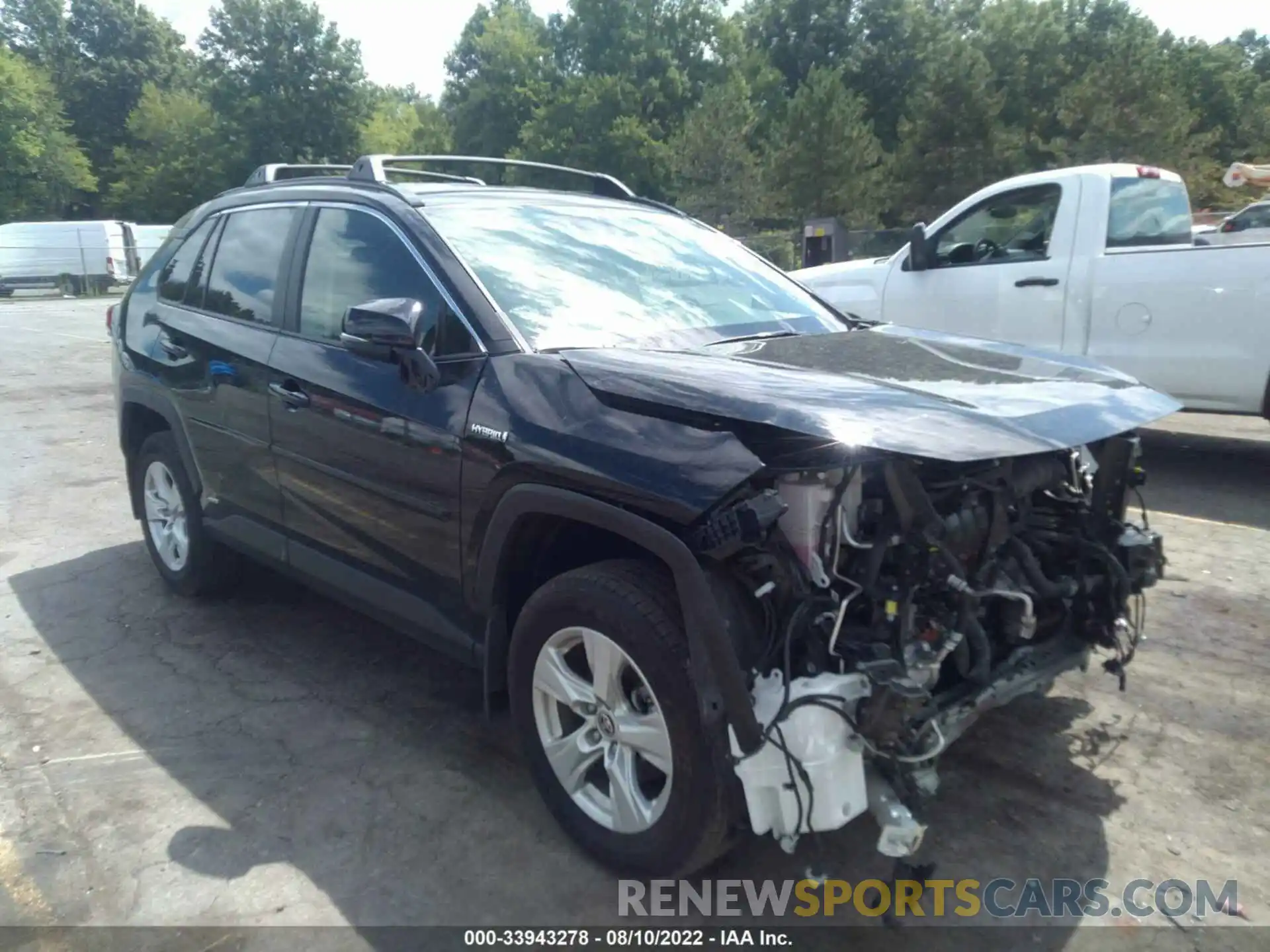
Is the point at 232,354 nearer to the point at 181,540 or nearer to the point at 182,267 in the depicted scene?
the point at 182,267

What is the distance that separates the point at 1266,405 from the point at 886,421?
5200mm

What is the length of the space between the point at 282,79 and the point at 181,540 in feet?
182

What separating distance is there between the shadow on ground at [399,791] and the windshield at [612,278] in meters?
1.51

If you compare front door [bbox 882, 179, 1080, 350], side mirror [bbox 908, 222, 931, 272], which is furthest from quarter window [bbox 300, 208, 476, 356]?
side mirror [bbox 908, 222, 931, 272]

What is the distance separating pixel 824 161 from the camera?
96.9 ft

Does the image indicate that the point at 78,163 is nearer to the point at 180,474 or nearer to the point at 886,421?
the point at 180,474

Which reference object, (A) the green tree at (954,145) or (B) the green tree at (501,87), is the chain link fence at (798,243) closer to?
(A) the green tree at (954,145)

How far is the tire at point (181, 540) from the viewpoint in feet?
15.9

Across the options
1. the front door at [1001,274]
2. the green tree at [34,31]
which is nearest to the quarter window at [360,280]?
the front door at [1001,274]

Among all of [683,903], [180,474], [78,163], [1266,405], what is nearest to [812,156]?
[1266,405]

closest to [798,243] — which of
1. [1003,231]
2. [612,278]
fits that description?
[1003,231]

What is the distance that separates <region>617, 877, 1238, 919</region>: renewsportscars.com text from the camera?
2.74m

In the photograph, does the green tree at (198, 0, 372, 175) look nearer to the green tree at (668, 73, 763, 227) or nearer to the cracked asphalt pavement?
the green tree at (668, 73, 763, 227)

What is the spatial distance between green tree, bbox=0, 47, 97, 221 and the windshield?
5416 cm
